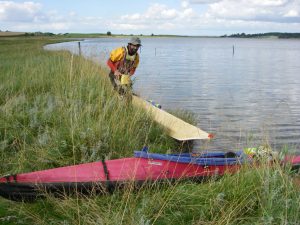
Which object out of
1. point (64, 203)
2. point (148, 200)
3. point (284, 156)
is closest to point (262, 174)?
point (284, 156)

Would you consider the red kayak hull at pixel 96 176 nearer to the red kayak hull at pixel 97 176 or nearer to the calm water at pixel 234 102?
the red kayak hull at pixel 97 176

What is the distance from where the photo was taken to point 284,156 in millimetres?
5242

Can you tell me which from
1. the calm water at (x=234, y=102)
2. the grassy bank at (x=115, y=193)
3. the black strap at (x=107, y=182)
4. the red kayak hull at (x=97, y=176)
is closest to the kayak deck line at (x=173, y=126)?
the grassy bank at (x=115, y=193)

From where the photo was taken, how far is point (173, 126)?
862cm

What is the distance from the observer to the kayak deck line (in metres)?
8.16

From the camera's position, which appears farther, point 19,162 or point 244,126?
point 244,126

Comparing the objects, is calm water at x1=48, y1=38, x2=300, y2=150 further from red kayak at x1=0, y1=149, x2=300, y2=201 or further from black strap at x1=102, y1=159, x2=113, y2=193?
black strap at x1=102, y1=159, x2=113, y2=193

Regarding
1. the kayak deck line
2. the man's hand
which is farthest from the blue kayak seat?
the man's hand

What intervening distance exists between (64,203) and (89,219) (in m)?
0.51

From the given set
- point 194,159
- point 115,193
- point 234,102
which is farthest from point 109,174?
point 234,102

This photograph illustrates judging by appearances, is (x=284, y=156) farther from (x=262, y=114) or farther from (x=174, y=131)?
(x=262, y=114)

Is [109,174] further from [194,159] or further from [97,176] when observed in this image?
[194,159]

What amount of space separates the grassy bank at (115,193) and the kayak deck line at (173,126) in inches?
9.1

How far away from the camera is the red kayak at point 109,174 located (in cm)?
495
